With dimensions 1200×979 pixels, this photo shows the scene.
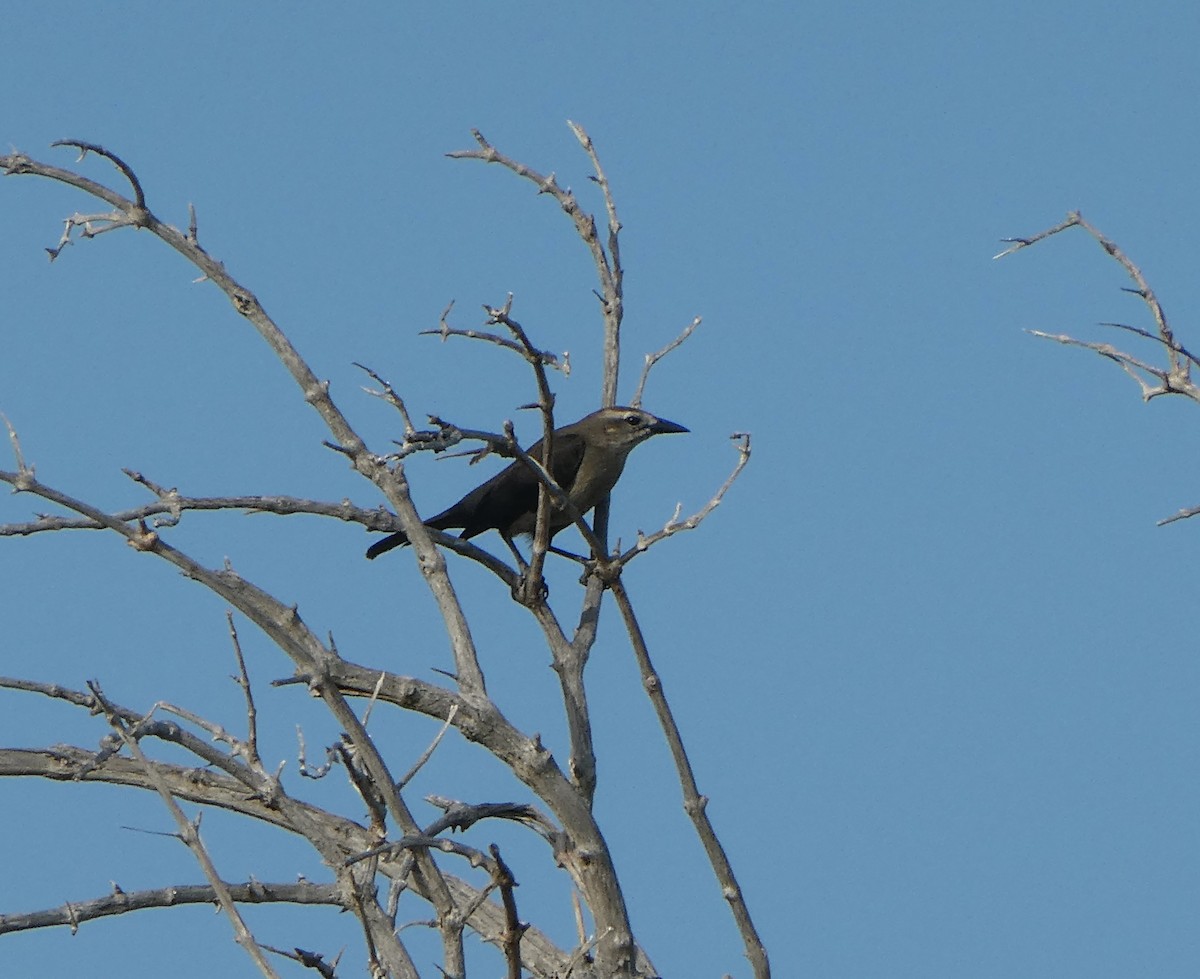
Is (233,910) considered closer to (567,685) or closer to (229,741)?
→ (229,741)

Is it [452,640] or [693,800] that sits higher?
[452,640]

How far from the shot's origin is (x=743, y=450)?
5102mm

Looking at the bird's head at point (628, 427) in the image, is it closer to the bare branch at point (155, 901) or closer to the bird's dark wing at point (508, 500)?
the bird's dark wing at point (508, 500)

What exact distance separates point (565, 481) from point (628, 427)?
0.56 meters

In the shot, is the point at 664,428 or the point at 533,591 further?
the point at 664,428

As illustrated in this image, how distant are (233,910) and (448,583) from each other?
235 centimetres

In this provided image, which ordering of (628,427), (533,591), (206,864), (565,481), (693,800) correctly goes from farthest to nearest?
(565,481)
(628,427)
(533,591)
(693,800)
(206,864)

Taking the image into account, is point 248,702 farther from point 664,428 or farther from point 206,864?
point 664,428

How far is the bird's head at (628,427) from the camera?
7520 mm

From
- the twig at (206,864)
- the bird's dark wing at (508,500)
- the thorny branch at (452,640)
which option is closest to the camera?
the twig at (206,864)

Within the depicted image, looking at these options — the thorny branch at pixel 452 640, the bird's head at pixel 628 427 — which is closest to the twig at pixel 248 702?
the thorny branch at pixel 452 640

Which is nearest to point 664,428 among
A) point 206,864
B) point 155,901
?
point 155,901

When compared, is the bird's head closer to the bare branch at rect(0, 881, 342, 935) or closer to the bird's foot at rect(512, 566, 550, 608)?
the bird's foot at rect(512, 566, 550, 608)

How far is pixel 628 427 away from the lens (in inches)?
309
